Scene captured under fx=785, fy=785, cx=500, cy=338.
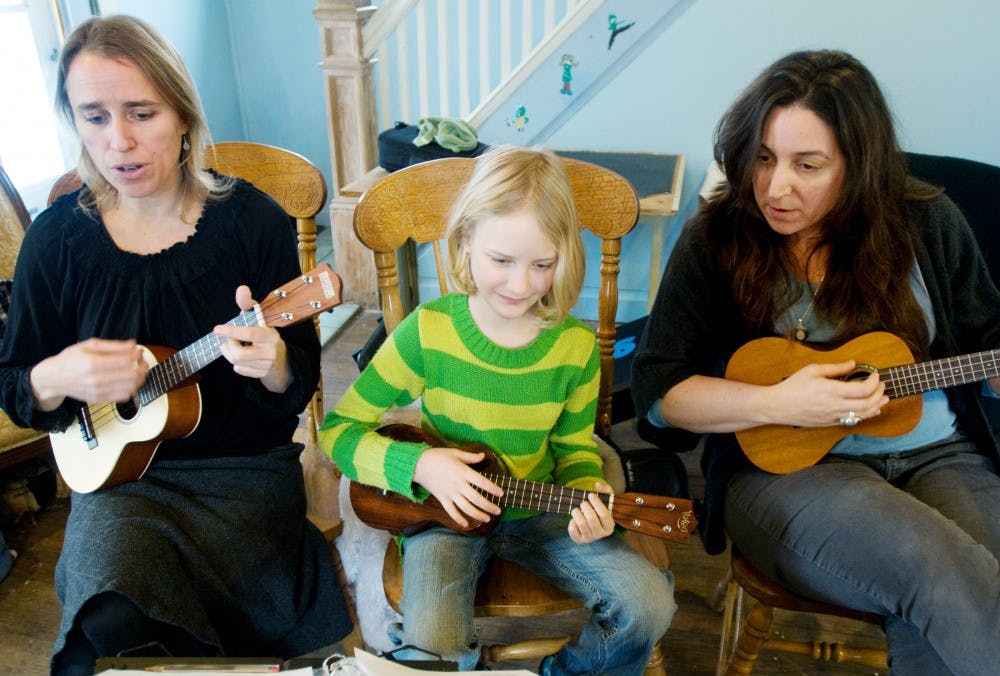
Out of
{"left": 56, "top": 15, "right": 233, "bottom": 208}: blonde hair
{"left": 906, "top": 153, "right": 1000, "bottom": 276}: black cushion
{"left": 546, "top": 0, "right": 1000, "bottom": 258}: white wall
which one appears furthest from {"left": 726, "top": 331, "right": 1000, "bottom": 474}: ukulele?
{"left": 546, "top": 0, "right": 1000, "bottom": 258}: white wall

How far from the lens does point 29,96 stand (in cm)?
280

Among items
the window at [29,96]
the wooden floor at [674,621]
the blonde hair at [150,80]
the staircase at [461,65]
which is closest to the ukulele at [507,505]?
the blonde hair at [150,80]

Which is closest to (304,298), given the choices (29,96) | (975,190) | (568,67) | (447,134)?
(975,190)

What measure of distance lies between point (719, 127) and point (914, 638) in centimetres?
82

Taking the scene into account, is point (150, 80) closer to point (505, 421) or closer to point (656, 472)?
point (505, 421)

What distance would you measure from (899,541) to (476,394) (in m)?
0.63

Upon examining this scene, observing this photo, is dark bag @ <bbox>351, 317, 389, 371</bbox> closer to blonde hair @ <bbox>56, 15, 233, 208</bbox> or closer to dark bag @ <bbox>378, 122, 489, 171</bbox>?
blonde hair @ <bbox>56, 15, 233, 208</bbox>

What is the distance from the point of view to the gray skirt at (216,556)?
1052 mm

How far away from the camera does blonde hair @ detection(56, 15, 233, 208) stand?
1091 millimetres

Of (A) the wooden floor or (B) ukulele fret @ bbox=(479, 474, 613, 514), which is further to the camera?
(A) the wooden floor

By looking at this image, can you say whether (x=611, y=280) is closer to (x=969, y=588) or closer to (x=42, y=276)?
(x=969, y=588)

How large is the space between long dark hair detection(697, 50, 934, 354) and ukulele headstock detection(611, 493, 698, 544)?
1.17ft

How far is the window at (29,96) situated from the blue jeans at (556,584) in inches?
88.2

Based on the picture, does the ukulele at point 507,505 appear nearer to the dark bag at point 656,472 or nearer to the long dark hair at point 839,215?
the dark bag at point 656,472
